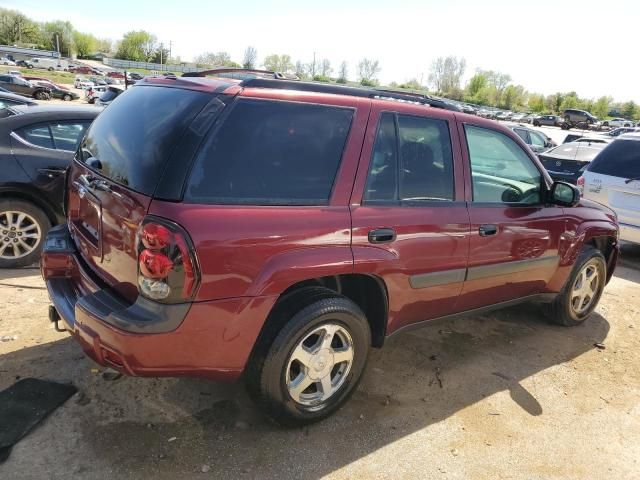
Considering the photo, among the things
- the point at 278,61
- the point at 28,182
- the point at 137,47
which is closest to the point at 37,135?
the point at 28,182

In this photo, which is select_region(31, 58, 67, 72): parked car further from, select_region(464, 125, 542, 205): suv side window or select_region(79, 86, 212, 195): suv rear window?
select_region(464, 125, 542, 205): suv side window

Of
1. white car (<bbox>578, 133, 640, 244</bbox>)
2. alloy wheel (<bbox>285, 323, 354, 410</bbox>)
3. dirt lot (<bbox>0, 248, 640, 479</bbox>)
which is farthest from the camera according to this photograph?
white car (<bbox>578, 133, 640, 244</bbox>)

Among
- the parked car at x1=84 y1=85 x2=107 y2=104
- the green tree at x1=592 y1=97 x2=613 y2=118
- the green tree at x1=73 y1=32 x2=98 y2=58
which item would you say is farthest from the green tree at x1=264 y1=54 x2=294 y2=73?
the parked car at x1=84 y1=85 x2=107 y2=104

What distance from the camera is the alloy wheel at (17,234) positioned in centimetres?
475

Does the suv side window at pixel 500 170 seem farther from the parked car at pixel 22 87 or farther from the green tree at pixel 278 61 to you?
the green tree at pixel 278 61

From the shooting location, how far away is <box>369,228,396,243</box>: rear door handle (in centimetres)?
280

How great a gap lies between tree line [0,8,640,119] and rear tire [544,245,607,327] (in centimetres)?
10230

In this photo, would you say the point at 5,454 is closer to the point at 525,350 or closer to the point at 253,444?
the point at 253,444

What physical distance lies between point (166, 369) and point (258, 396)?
0.55 meters

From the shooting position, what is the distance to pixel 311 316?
A: 8.61 ft

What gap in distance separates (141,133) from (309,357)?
57.7 inches

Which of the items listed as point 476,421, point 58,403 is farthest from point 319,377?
point 58,403

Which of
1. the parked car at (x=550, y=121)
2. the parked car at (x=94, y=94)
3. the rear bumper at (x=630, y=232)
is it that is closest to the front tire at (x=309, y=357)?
the rear bumper at (x=630, y=232)

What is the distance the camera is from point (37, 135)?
4.98 meters
